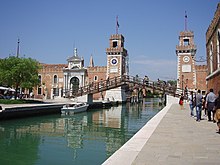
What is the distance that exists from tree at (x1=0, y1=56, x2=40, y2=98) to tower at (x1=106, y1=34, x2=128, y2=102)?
22.3 meters

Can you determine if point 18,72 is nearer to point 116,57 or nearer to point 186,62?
point 116,57

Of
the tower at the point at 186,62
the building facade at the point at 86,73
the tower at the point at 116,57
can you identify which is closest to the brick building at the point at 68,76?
the building facade at the point at 86,73

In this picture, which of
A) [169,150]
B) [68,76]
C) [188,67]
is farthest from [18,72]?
[188,67]

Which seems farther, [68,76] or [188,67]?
[68,76]

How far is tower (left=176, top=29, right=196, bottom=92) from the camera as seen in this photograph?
1650 inches

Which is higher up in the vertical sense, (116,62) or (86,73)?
(116,62)

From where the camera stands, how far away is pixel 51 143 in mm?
10586

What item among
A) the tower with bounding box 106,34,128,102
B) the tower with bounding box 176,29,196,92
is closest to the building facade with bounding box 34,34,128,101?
the tower with bounding box 106,34,128,102

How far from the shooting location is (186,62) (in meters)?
42.8

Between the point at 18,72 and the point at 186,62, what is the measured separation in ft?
91.5

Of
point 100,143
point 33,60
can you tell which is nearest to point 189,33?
point 33,60

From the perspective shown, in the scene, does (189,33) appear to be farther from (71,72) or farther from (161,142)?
(161,142)

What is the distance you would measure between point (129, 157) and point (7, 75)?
24.6 metres

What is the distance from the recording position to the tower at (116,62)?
1917 inches
